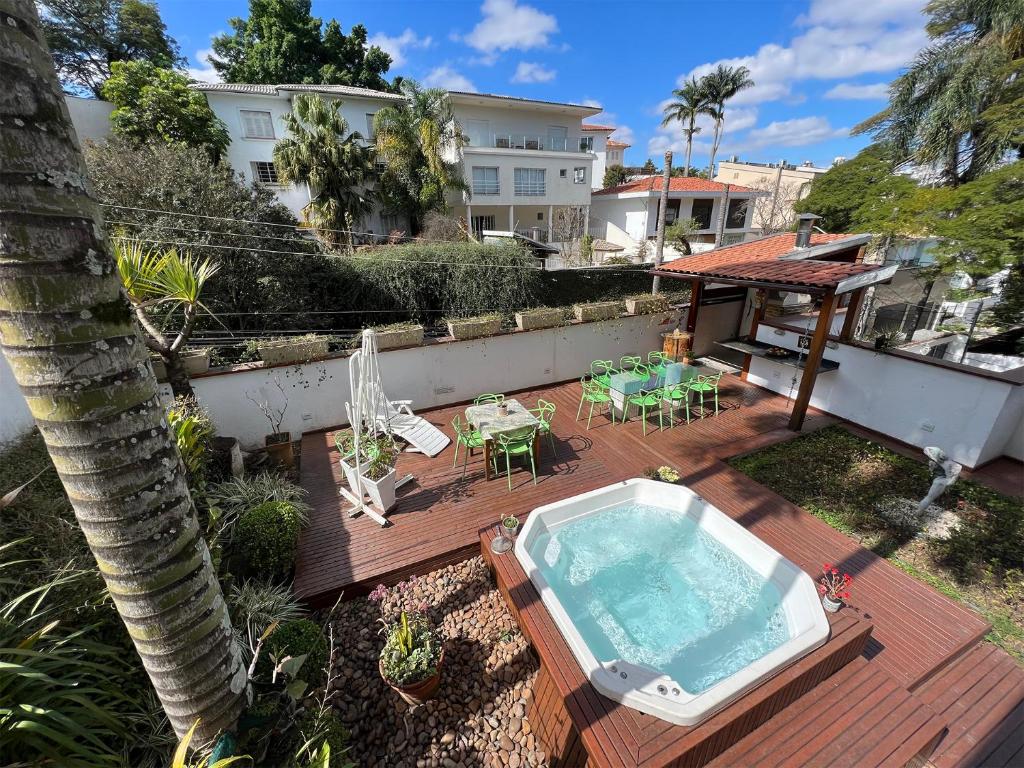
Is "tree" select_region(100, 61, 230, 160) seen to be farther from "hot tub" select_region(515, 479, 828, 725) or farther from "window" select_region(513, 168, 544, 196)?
"hot tub" select_region(515, 479, 828, 725)

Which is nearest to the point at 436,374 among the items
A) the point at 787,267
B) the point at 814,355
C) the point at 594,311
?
the point at 594,311

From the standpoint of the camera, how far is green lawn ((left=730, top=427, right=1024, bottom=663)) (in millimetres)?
4094

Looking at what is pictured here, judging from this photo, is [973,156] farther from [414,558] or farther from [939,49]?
[414,558]

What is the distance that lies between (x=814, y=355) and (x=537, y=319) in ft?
16.4

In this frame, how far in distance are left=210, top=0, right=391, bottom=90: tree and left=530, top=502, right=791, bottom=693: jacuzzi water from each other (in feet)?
103

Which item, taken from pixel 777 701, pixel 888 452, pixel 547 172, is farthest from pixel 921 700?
pixel 547 172

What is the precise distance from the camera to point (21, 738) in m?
1.77

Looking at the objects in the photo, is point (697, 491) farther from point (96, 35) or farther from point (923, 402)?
point (96, 35)

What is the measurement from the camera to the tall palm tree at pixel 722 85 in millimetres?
24719

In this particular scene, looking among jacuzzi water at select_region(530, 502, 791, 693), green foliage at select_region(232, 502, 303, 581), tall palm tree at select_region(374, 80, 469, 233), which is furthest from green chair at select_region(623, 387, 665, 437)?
tall palm tree at select_region(374, 80, 469, 233)

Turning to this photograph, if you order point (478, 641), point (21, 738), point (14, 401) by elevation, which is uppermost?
point (14, 401)

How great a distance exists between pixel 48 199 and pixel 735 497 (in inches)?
253

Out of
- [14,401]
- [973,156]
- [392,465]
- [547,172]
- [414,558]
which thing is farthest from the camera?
[547,172]

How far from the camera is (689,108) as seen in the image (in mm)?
25766
